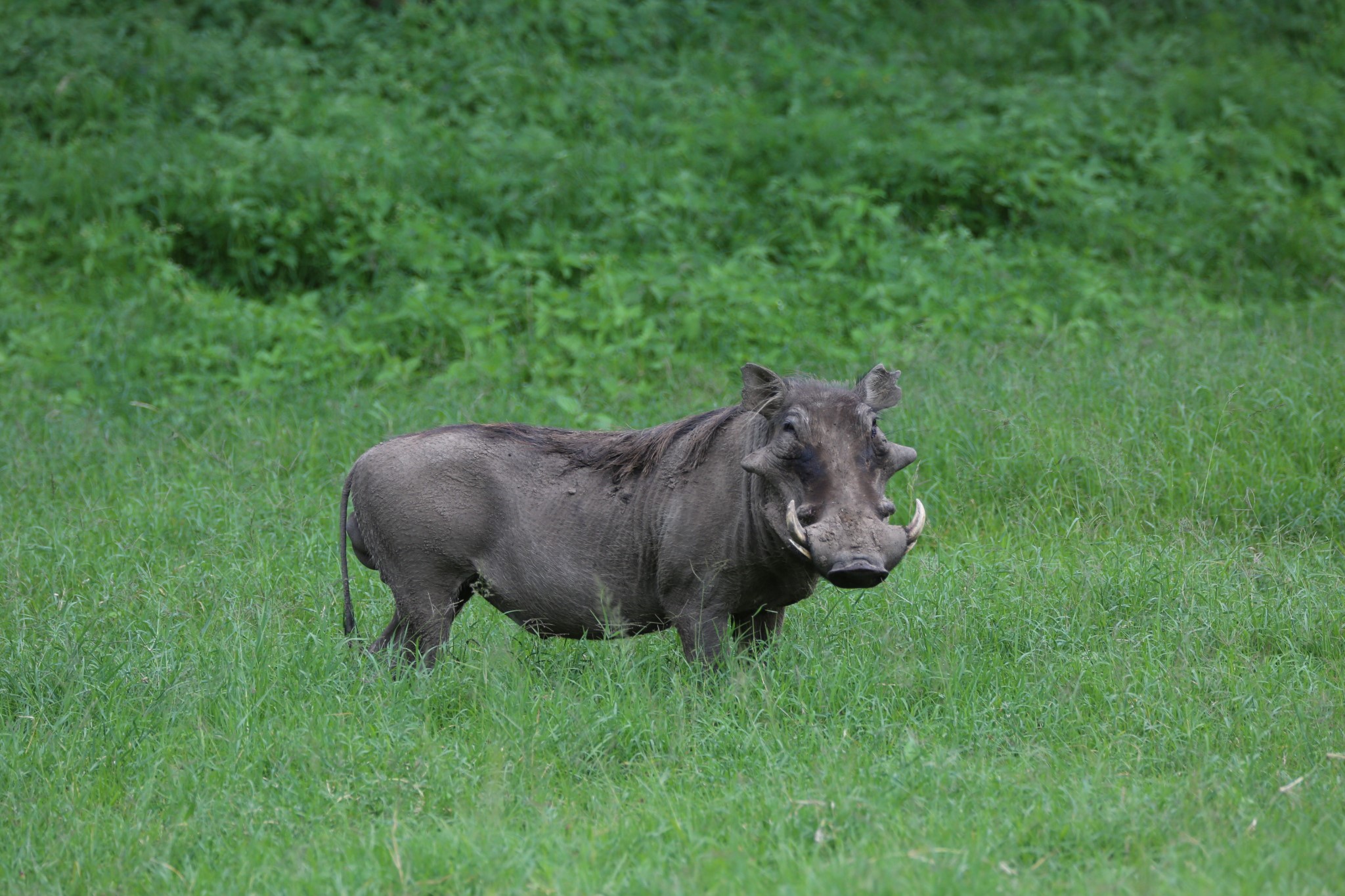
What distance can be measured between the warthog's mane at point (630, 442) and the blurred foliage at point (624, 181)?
9.15ft

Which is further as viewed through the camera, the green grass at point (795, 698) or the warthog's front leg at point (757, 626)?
the warthog's front leg at point (757, 626)

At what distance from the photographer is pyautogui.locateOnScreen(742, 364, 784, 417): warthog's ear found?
4.34m

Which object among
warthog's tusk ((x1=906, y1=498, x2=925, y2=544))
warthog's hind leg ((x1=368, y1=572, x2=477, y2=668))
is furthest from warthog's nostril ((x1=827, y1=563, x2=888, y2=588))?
warthog's hind leg ((x1=368, y1=572, x2=477, y2=668))

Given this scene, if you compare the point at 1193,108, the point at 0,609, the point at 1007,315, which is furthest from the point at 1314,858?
the point at 1193,108

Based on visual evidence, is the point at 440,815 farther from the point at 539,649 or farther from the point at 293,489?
the point at 293,489

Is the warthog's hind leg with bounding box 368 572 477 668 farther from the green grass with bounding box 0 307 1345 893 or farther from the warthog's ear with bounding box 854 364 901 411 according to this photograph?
the warthog's ear with bounding box 854 364 901 411

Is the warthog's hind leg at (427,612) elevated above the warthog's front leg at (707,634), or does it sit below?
below

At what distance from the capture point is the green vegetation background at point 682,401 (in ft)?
11.7

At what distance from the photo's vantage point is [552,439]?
15.8 feet

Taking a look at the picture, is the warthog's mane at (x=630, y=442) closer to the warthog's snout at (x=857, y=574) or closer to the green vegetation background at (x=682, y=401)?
the green vegetation background at (x=682, y=401)

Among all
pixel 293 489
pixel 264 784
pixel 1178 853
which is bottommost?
pixel 293 489

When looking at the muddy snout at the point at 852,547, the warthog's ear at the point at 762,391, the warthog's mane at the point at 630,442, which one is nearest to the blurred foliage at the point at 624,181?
the warthog's mane at the point at 630,442

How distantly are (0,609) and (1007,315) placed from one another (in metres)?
5.69

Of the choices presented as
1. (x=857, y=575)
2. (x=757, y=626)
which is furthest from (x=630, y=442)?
(x=857, y=575)
